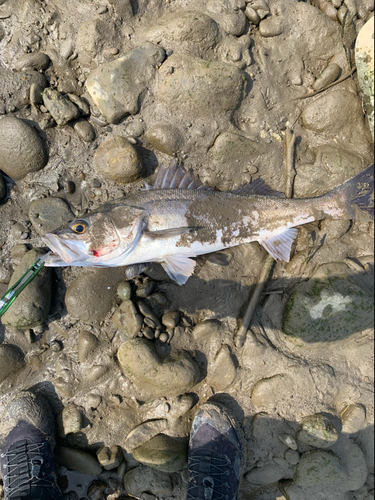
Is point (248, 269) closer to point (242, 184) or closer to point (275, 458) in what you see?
point (242, 184)

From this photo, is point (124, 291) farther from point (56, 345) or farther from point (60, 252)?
point (56, 345)

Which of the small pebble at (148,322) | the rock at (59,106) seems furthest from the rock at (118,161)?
the small pebble at (148,322)

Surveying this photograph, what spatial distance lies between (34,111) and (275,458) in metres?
6.56

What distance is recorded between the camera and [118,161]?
4719mm

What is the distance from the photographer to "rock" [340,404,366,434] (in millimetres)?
4566

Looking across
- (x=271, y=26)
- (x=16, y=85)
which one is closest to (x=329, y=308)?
(x=271, y=26)

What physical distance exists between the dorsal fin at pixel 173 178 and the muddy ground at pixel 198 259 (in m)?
0.39

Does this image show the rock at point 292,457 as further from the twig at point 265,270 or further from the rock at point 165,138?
the rock at point 165,138

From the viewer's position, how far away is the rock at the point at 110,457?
4504 millimetres

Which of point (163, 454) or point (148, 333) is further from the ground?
point (148, 333)

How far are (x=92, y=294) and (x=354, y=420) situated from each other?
4392 mm

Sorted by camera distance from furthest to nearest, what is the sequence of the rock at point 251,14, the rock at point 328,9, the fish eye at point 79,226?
the rock at point 328,9 < the rock at point 251,14 < the fish eye at point 79,226

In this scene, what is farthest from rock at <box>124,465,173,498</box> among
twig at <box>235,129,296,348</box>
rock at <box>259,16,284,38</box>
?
rock at <box>259,16,284,38</box>

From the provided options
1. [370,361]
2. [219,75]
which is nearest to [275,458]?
[370,361]
